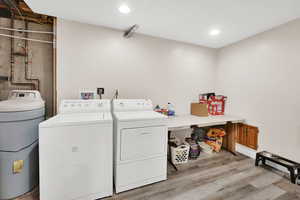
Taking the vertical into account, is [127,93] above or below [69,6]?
below

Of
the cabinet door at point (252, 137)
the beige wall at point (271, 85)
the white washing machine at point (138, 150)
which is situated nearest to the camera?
the white washing machine at point (138, 150)

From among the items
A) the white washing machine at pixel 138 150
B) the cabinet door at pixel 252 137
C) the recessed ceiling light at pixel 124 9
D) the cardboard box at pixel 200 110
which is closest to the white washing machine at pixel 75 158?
the white washing machine at pixel 138 150

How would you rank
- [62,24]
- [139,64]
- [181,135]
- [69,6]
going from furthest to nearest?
1. [181,135]
2. [139,64]
3. [62,24]
4. [69,6]

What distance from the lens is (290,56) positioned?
6.44 ft

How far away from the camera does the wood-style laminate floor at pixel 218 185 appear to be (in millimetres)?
1549

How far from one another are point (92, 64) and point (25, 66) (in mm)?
993

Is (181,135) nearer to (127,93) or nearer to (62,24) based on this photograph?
(127,93)

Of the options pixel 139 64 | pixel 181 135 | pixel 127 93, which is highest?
pixel 139 64

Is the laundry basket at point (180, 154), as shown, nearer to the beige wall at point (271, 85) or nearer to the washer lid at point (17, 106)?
the beige wall at point (271, 85)

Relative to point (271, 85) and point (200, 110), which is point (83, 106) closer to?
point (200, 110)

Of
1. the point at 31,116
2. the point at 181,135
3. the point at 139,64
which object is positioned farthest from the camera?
the point at 181,135

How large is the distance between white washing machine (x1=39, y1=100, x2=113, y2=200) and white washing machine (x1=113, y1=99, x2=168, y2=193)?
0.11 meters

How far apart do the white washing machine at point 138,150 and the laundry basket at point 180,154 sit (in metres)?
0.50

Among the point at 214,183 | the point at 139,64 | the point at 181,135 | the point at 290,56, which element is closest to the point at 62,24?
the point at 139,64
